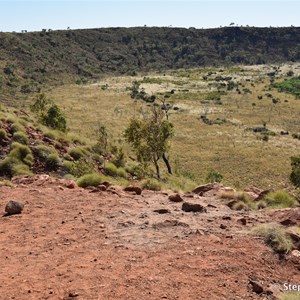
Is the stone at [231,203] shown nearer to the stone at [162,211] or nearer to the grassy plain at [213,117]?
the stone at [162,211]

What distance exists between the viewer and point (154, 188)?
618 inches

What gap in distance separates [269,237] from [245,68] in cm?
14682

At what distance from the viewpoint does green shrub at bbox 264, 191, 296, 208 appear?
13543 mm

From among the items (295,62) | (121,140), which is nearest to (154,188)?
(121,140)

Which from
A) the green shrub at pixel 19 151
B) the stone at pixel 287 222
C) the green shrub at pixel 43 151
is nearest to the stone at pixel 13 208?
the stone at pixel 287 222

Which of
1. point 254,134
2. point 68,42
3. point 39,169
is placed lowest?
point 254,134

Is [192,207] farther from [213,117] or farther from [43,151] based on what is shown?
[213,117]

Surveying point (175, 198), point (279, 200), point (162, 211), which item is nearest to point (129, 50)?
point (279, 200)

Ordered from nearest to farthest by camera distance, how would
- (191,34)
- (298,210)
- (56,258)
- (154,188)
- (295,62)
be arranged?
(56,258) → (298,210) → (154,188) → (295,62) → (191,34)

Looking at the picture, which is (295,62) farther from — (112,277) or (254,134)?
(112,277)

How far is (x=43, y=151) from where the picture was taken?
20312 millimetres

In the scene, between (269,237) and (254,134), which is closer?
(269,237)

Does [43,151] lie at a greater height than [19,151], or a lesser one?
lesser

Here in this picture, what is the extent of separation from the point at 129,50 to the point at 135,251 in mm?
155158
